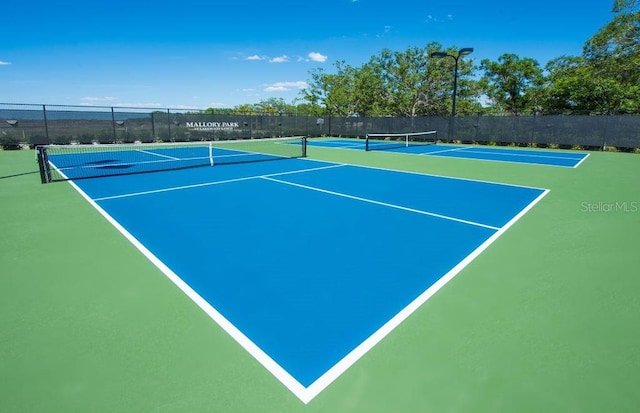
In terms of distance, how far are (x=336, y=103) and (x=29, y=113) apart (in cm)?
3084

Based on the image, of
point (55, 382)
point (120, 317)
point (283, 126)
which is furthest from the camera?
point (283, 126)

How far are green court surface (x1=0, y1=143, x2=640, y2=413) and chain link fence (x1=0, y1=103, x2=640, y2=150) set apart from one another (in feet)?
65.6

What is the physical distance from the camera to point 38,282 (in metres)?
4.22

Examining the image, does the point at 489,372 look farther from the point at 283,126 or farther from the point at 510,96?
the point at 510,96

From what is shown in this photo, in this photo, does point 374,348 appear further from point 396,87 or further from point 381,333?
point 396,87

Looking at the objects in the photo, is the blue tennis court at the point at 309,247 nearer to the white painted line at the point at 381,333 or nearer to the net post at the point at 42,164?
the white painted line at the point at 381,333

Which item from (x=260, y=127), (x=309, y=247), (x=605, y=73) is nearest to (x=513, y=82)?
(x=605, y=73)

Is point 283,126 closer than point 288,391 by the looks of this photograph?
No

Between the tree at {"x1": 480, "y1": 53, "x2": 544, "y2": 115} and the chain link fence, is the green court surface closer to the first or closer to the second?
the chain link fence

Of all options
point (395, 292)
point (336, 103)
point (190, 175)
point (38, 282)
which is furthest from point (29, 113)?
point (336, 103)

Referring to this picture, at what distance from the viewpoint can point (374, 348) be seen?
2.99m

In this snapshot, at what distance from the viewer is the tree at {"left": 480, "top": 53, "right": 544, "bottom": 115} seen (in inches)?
1427

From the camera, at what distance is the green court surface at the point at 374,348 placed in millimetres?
2459

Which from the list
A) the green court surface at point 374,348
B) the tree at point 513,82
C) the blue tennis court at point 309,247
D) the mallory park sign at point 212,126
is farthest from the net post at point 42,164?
the tree at point 513,82
